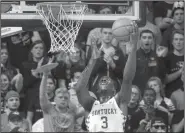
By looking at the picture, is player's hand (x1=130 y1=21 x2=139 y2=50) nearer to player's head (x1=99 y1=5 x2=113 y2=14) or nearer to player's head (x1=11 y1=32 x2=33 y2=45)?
player's head (x1=99 y1=5 x2=113 y2=14)

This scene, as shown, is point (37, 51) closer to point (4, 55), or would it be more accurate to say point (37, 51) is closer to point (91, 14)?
point (4, 55)

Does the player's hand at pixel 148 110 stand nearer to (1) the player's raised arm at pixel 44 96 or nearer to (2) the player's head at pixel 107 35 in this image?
(2) the player's head at pixel 107 35

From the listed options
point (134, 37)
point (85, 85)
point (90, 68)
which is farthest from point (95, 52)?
point (134, 37)

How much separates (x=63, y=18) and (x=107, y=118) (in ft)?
3.62

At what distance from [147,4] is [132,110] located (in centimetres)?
123

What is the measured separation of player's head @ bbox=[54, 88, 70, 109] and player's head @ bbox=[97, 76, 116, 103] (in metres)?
0.41

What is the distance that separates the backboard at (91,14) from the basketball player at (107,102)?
42 cm

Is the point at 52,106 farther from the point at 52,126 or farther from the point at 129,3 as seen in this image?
the point at 129,3

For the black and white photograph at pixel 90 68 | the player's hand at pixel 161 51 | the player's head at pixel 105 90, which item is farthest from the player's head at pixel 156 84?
the player's head at pixel 105 90

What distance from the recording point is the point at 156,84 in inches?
241

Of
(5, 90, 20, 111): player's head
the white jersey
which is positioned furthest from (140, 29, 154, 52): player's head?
(5, 90, 20, 111): player's head

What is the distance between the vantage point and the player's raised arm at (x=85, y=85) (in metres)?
5.65

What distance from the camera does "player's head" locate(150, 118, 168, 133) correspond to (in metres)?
5.92

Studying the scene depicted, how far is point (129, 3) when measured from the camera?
5762 mm
